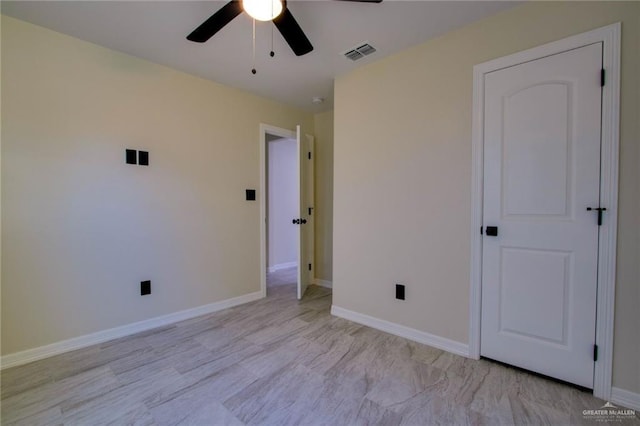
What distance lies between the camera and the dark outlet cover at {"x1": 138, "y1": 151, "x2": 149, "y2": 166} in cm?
247

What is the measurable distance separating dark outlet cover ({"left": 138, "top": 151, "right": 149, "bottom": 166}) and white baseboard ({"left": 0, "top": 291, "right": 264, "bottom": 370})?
142 centimetres

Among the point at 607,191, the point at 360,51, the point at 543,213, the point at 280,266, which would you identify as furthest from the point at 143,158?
the point at 607,191

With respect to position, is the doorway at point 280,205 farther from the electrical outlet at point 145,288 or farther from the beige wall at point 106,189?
the electrical outlet at point 145,288

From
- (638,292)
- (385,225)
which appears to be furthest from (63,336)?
(638,292)

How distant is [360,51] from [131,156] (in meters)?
2.17

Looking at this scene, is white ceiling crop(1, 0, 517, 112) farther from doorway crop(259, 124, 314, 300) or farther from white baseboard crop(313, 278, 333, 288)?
white baseboard crop(313, 278, 333, 288)

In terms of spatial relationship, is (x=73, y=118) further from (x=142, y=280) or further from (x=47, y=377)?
(x=47, y=377)

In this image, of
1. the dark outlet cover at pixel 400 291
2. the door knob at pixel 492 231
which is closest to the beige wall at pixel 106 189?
the dark outlet cover at pixel 400 291

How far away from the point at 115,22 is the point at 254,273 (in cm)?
258

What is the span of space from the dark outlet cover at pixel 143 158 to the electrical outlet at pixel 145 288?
107cm

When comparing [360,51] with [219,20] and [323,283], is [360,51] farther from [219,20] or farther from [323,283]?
[323,283]

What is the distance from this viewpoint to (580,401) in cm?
158

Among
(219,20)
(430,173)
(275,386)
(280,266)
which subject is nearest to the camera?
(219,20)

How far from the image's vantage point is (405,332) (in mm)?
2383
